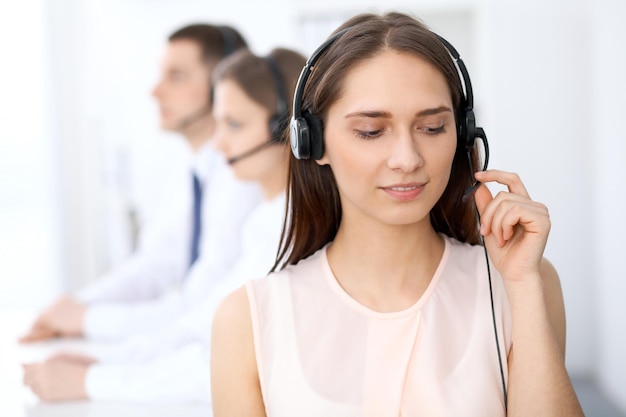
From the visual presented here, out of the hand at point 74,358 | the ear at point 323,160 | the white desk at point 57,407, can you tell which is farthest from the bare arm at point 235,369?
the hand at point 74,358

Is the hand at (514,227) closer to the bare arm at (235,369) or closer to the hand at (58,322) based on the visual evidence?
the bare arm at (235,369)

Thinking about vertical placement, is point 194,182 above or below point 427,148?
below

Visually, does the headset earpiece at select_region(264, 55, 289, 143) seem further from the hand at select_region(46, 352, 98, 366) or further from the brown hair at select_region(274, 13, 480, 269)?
the hand at select_region(46, 352, 98, 366)

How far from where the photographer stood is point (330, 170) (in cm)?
118

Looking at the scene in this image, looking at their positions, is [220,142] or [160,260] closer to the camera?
[220,142]

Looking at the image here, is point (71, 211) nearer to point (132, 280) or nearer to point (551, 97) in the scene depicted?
point (132, 280)

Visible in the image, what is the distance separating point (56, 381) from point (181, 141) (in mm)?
3194

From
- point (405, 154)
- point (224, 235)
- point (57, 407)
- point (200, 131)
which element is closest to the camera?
point (405, 154)

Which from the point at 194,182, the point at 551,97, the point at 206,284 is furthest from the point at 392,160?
the point at 551,97

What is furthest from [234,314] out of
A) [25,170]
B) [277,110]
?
[25,170]

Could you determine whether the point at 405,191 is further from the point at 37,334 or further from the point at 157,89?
the point at 157,89

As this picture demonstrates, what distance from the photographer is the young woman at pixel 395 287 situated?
98 cm

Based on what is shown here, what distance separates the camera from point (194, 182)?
2.37 m

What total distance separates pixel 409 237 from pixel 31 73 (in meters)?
2.67
